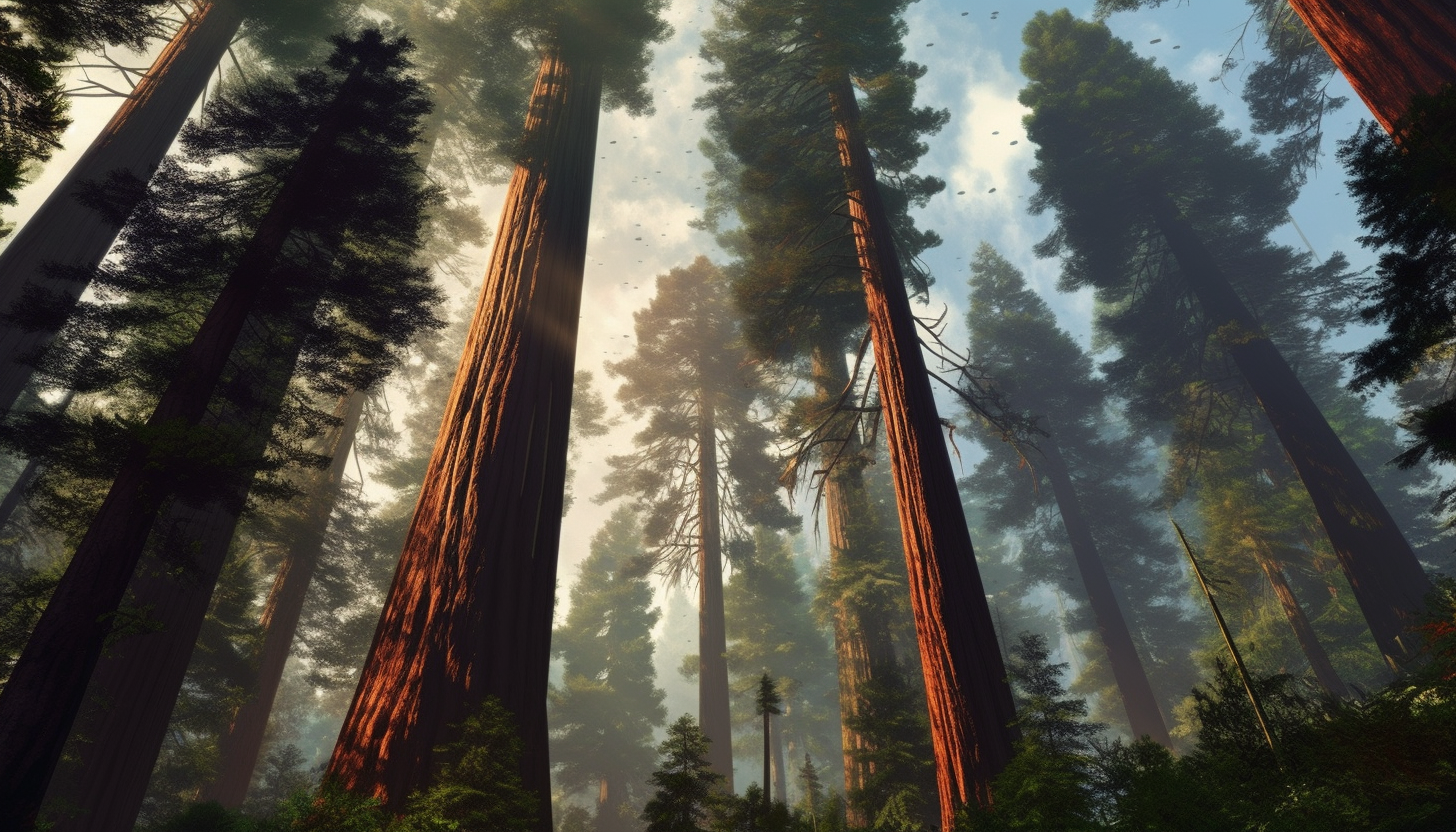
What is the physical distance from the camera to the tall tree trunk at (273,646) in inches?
461

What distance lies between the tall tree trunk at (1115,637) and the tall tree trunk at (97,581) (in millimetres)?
18543

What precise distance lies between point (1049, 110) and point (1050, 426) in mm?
13308

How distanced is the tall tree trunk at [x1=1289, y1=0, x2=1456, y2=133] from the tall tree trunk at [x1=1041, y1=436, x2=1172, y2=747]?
13.5 m

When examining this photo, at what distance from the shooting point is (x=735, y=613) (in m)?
28.2

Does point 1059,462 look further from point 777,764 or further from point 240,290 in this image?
point 240,290

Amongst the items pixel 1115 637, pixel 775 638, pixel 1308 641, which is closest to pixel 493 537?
pixel 1308 641

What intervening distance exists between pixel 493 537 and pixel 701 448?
1605 cm

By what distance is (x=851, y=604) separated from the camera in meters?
10.4

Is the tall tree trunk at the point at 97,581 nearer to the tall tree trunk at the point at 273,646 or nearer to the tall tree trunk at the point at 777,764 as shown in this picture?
the tall tree trunk at the point at 273,646

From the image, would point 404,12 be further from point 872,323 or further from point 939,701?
point 939,701

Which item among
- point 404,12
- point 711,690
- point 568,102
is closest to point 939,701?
point 568,102

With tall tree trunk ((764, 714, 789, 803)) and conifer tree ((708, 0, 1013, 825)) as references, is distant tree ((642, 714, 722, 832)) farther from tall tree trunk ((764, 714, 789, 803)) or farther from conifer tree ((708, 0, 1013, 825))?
tall tree trunk ((764, 714, 789, 803))

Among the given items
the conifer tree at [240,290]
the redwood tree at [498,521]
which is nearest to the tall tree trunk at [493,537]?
the redwood tree at [498,521]

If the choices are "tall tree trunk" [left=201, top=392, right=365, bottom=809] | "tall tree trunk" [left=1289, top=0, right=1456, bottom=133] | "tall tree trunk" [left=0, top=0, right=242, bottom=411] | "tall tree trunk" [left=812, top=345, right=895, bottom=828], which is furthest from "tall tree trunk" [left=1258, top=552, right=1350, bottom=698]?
→ "tall tree trunk" [left=0, top=0, right=242, bottom=411]
